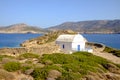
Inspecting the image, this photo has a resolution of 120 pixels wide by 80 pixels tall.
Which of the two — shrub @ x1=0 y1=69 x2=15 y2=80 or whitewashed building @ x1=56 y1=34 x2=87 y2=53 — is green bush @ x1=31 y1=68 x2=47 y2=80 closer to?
shrub @ x1=0 y1=69 x2=15 y2=80

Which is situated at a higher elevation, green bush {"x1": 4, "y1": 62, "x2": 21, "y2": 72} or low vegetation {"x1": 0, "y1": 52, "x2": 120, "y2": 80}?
green bush {"x1": 4, "y1": 62, "x2": 21, "y2": 72}

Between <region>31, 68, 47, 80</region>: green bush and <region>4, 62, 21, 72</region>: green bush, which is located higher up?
<region>4, 62, 21, 72</region>: green bush

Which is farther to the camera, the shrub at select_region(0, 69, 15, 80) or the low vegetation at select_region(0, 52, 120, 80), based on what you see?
the low vegetation at select_region(0, 52, 120, 80)

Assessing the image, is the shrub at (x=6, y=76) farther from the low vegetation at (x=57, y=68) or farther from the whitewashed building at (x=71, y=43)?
the whitewashed building at (x=71, y=43)

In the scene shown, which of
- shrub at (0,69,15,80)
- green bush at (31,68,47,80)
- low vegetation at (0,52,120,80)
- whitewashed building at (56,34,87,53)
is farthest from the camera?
whitewashed building at (56,34,87,53)

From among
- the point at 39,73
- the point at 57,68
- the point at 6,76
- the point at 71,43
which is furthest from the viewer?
the point at 71,43

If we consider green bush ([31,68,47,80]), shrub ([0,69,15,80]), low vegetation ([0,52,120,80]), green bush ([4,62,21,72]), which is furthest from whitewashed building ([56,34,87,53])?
shrub ([0,69,15,80])

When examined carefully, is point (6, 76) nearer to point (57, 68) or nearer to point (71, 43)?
point (57, 68)

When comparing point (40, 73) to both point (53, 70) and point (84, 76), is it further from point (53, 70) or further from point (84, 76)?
point (84, 76)

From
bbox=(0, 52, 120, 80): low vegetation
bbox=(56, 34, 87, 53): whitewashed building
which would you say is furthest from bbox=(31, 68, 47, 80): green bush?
bbox=(56, 34, 87, 53): whitewashed building

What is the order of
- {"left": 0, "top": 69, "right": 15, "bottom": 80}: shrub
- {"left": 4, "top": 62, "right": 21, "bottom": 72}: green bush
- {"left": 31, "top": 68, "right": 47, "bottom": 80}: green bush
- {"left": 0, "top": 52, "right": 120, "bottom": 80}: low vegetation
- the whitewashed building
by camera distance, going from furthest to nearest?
1. the whitewashed building
2. {"left": 4, "top": 62, "right": 21, "bottom": 72}: green bush
3. {"left": 0, "top": 52, "right": 120, "bottom": 80}: low vegetation
4. {"left": 31, "top": 68, "right": 47, "bottom": 80}: green bush
5. {"left": 0, "top": 69, "right": 15, "bottom": 80}: shrub

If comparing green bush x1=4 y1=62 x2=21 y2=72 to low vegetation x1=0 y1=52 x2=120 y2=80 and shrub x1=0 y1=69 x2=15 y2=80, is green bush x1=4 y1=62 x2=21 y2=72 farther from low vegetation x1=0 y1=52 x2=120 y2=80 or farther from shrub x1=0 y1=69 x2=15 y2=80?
shrub x1=0 y1=69 x2=15 y2=80

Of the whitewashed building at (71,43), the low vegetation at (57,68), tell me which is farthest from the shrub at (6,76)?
the whitewashed building at (71,43)

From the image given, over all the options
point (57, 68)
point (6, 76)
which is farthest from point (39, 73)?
point (6, 76)
